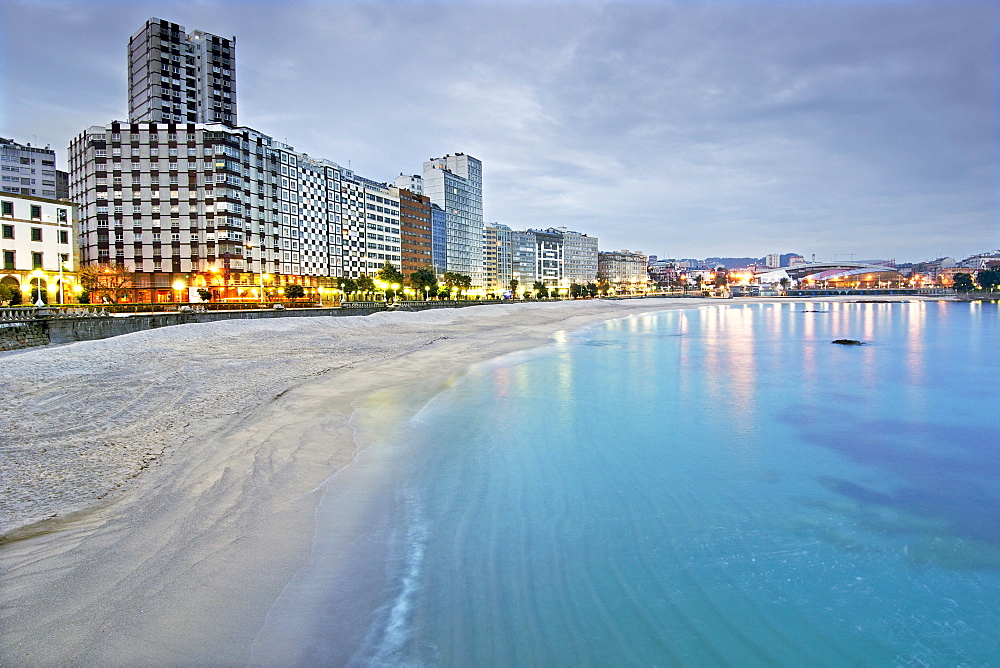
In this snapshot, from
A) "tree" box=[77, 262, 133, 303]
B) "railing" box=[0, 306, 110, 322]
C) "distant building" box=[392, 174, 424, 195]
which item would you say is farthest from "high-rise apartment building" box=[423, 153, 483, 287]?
"railing" box=[0, 306, 110, 322]

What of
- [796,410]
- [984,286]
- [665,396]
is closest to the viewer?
[796,410]

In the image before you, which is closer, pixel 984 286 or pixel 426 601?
pixel 426 601

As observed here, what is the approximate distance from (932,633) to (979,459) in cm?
913

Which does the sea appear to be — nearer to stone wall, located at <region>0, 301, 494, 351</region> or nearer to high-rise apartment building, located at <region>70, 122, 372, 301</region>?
stone wall, located at <region>0, 301, 494, 351</region>

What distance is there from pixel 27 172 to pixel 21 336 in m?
114

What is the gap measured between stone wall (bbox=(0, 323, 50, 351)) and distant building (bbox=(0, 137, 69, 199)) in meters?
102

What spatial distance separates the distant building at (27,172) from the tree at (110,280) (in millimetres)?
45508

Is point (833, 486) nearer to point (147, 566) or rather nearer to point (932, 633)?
point (932, 633)

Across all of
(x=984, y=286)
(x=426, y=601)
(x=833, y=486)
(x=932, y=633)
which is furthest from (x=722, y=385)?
(x=984, y=286)

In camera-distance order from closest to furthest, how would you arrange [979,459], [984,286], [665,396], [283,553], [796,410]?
[283,553], [979,459], [796,410], [665,396], [984,286]

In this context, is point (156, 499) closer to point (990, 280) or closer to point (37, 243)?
point (37, 243)

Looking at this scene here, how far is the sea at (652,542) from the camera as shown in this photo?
5.59 meters

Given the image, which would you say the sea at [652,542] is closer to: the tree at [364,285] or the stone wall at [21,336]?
the stone wall at [21,336]

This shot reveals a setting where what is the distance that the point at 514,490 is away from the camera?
32.2 ft
